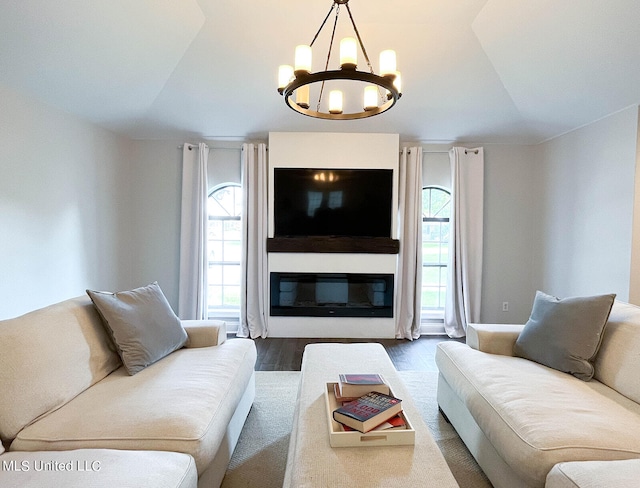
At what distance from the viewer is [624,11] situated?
2338 millimetres

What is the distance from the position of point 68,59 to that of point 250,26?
145 cm

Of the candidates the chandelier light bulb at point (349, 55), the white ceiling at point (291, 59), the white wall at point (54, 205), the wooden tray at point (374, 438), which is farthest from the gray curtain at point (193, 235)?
the wooden tray at point (374, 438)

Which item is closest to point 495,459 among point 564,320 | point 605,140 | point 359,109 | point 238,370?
point 564,320

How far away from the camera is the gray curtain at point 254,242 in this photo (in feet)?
14.1

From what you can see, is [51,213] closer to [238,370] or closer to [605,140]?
[238,370]

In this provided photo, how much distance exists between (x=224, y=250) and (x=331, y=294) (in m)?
1.57

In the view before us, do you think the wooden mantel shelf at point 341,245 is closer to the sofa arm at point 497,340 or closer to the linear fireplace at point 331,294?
the linear fireplace at point 331,294

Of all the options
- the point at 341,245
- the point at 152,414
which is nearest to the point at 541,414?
the point at 152,414

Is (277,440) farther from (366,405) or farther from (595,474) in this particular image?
(595,474)

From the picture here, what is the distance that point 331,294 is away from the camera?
436 centimetres

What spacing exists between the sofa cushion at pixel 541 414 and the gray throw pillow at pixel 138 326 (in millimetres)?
1790

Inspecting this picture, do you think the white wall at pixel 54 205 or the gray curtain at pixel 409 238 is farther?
the gray curtain at pixel 409 238

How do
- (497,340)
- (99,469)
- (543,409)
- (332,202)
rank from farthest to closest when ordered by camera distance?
(332,202), (497,340), (543,409), (99,469)

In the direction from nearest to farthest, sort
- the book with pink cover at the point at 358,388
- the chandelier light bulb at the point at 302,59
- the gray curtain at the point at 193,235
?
the book with pink cover at the point at 358,388 → the chandelier light bulb at the point at 302,59 → the gray curtain at the point at 193,235
